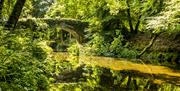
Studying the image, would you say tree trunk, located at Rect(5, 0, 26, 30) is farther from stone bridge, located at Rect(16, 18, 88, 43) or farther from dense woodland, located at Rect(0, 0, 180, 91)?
stone bridge, located at Rect(16, 18, 88, 43)

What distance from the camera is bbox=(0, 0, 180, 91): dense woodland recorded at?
953 centimetres

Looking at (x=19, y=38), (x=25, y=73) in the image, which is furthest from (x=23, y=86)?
(x=19, y=38)

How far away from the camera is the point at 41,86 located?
9930 millimetres

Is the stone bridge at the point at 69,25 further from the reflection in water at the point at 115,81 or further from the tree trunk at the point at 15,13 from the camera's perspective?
the tree trunk at the point at 15,13

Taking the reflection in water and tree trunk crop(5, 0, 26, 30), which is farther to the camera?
the reflection in water

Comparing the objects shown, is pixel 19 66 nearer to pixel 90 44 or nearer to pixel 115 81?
pixel 115 81

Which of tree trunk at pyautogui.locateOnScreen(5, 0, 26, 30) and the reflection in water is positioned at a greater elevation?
tree trunk at pyautogui.locateOnScreen(5, 0, 26, 30)

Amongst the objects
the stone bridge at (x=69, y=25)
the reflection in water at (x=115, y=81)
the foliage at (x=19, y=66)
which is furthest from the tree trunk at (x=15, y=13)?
the stone bridge at (x=69, y=25)

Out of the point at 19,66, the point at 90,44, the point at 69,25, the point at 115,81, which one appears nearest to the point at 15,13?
the point at 19,66

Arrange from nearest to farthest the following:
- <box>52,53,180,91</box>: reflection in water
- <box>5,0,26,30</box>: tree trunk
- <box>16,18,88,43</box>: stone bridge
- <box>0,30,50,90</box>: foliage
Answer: <box>0,30,50,90</box>: foliage, <box>5,0,26,30</box>: tree trunk, <box>52,53,180,91</box>: reflection in water, <box>16,18,88,43</box>: stone bridge

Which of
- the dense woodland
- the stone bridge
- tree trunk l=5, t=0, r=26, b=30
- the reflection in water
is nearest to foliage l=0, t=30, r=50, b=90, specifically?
the dense woodland

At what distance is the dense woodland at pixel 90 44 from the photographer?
9532 mm

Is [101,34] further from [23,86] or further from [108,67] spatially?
[23,86]

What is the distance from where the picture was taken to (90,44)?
109 ft
